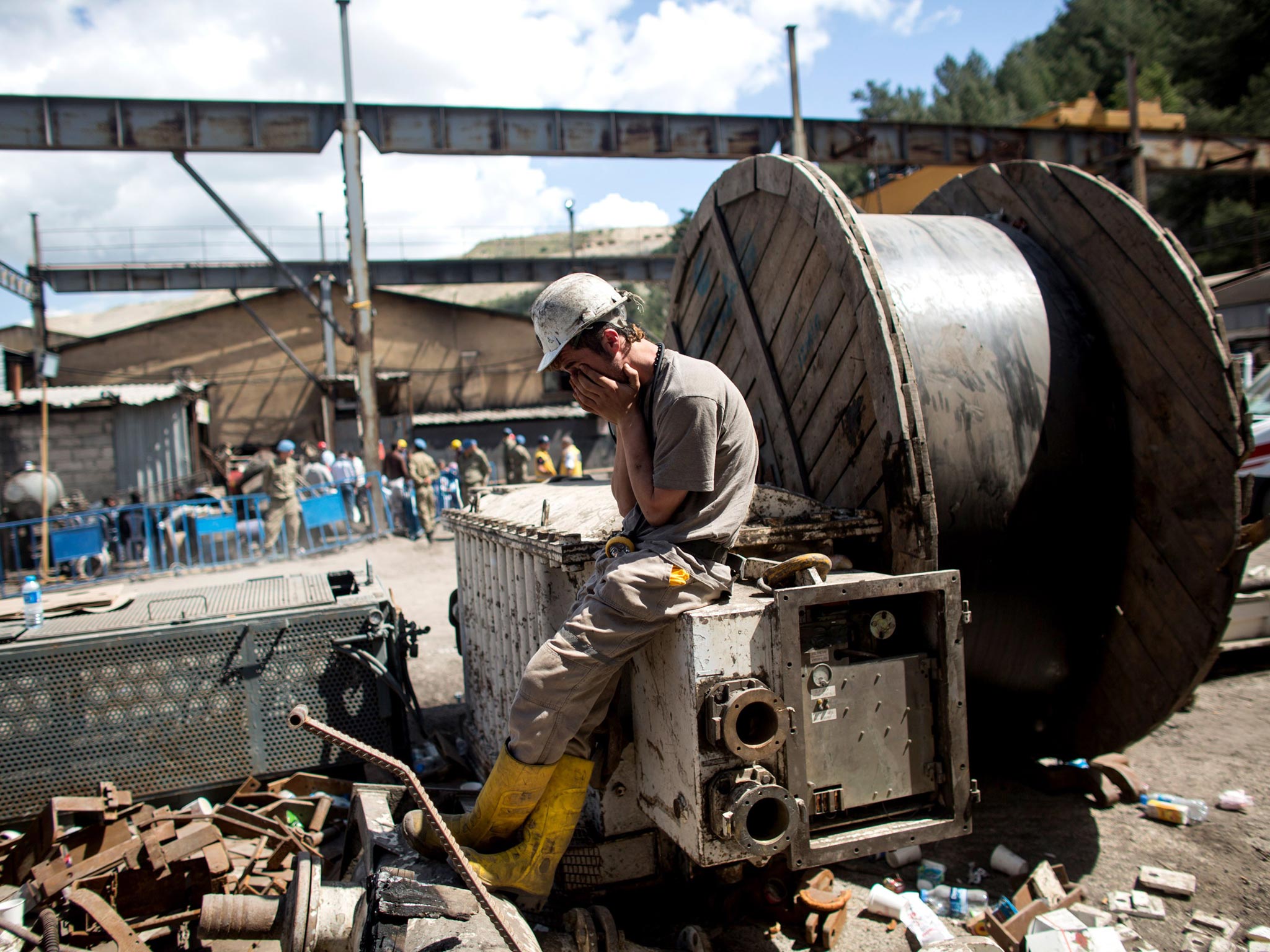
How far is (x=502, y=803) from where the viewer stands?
8.96 ft

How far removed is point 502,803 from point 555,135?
51.3ft

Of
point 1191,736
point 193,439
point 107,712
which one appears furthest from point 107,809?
Result: point 193,439

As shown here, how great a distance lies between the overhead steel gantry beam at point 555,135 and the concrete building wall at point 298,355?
12.0 meters

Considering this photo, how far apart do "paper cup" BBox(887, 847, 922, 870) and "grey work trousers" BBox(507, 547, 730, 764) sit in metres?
1.88

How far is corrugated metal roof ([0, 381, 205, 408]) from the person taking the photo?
729 inches

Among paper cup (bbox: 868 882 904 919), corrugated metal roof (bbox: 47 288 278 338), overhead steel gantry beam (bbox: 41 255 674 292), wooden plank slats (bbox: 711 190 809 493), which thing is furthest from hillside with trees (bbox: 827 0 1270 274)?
corrugated metal roof (bbox: 47 288 278 338)

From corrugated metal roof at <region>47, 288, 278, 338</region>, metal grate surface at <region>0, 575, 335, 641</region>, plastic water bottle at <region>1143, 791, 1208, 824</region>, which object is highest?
corrugated metal roof at <region>47, 288, 278, 338</region>

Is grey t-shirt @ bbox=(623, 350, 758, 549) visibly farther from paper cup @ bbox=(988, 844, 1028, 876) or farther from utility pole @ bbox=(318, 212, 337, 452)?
utility pole @ bbox=(318, 212, 337, 452)

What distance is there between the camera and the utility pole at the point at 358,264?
14984 millimetres

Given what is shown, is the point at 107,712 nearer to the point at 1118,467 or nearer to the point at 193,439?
the point at 1118,467

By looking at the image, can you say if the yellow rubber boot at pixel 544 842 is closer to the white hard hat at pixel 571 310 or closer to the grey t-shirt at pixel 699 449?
the grey t-shirt at pixel 699 449

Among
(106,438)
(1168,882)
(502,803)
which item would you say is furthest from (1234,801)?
(106,438)

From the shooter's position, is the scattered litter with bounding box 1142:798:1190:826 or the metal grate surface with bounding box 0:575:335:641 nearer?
the scattered litter with bounding box 1142:798:1190:826

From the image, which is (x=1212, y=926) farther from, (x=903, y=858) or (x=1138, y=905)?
(x=903, y=858)
